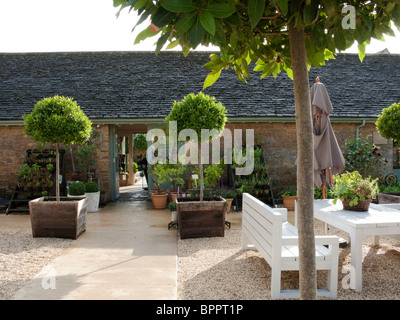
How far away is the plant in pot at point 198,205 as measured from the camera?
19.6 ft

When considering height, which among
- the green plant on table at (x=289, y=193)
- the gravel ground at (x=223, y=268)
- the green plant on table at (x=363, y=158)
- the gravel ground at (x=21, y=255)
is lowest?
the gravel ground at (x=223, y=268)

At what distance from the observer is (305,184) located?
5.98 ft

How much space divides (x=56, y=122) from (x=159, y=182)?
353 cm

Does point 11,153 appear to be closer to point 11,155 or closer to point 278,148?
point 11,155

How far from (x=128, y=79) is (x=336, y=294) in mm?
10131

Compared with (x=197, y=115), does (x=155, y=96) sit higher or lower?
higher

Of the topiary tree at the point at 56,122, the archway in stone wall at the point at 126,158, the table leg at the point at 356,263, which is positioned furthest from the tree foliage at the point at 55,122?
the archway in stone wall at the point at 126,158

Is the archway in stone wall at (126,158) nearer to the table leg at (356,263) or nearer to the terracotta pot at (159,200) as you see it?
the terracotta pot at (159,200)

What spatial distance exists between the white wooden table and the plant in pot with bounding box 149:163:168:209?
4.96m

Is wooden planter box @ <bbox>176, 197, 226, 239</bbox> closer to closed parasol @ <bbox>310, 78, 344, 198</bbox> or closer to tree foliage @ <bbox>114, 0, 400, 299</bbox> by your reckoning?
closed parasol @ <bbox>310, 78, 344, 198</bbox>

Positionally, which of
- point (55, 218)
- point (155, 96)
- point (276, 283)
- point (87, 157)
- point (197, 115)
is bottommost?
point (276, 283)

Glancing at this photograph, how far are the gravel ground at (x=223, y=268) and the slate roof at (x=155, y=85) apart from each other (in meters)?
5.08

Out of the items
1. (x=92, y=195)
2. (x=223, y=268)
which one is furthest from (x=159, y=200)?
(x=223, y=268)
